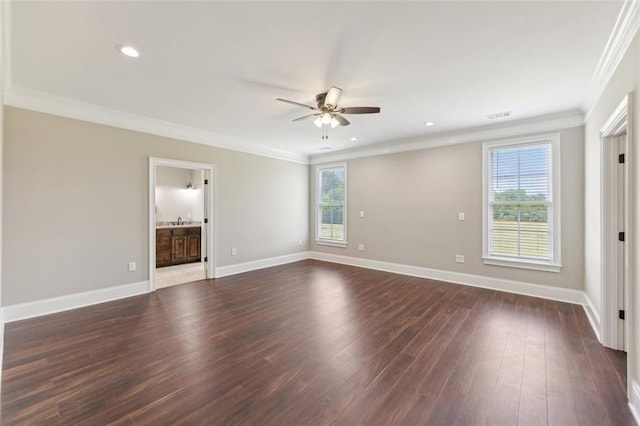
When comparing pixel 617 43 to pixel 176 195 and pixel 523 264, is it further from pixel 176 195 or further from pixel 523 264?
pixel 176 195

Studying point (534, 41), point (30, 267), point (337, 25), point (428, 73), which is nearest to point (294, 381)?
point (337, 25)

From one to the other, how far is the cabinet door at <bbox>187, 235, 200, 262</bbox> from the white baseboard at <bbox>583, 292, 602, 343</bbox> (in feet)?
23.1

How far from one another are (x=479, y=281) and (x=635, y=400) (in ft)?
9.65

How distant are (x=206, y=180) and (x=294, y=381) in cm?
411

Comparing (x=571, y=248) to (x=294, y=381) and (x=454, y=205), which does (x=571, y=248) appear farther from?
(x=294, y=381)

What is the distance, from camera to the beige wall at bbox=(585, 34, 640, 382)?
186cm

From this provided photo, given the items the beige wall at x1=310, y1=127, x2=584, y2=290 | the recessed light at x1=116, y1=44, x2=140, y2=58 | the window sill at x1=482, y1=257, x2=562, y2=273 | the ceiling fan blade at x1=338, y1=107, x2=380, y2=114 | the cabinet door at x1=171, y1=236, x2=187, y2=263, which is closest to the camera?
the recessed light at x1=116, y1=44, x2=140, y2=58

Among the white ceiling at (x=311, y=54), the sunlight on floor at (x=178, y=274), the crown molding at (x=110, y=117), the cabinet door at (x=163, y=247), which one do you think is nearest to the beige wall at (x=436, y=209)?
the white ceiling at (x=311, y=54)

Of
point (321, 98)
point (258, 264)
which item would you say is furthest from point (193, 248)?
point (321, 98)

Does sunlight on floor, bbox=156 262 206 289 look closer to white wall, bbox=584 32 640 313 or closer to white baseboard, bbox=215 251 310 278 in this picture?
white baseboard, bbox=215 251 310 278

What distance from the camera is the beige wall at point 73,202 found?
3209mm

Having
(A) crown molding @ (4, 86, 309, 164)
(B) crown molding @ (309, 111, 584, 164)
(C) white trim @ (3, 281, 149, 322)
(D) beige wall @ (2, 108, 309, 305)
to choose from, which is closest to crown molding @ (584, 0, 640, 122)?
(B) crown molding @ (309, 111, 584, 164)

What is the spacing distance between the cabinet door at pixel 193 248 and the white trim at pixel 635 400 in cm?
704

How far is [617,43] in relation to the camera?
2.21 m
